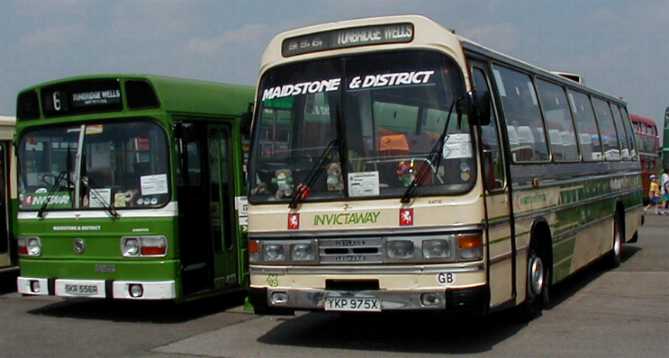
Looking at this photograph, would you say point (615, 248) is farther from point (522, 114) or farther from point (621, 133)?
point (522, 114)

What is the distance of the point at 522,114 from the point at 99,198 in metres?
5.00

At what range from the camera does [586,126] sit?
42.5 feet

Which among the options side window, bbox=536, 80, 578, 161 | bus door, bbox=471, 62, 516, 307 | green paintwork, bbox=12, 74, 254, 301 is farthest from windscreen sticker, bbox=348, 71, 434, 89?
side window, bbox=536, 80, 578, 161

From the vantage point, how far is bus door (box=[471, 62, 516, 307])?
8.02m

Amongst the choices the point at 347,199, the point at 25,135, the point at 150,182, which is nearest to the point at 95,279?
the point at 150,182

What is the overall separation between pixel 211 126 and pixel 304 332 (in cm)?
311

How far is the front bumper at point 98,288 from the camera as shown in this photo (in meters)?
10.1

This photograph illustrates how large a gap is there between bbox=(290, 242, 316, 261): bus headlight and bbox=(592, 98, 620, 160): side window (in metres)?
7.28

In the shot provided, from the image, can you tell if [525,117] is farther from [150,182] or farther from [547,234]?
[150,182]

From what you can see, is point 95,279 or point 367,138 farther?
point 95,279

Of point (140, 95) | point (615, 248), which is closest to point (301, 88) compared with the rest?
point (140, 95)

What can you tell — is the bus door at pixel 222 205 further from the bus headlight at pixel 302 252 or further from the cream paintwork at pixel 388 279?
the bus headlight at pixel 302 252

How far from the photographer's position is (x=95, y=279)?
412 inches

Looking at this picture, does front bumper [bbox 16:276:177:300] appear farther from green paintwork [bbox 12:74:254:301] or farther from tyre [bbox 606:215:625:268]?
tyre [bbox 606:215:625:268]
